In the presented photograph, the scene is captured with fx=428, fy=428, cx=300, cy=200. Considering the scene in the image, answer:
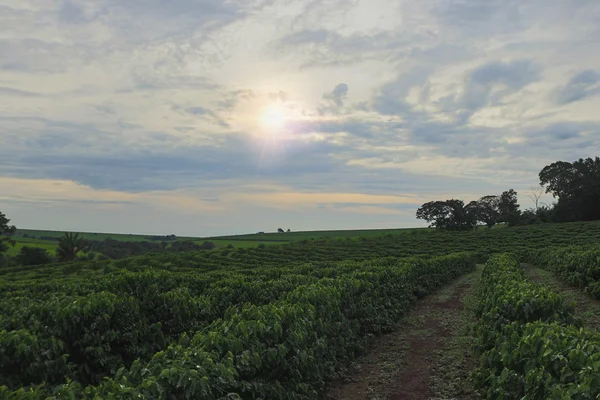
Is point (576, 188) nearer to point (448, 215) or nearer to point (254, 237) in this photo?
point (448, 215)

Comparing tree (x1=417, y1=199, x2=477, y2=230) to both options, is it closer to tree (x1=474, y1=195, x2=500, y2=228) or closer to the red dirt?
tree (x1=474, y1=195, x2=500, y2=228)

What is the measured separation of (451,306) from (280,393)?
14.3 metres

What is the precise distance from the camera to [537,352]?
6.61 m

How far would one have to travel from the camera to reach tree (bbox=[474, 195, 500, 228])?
112m

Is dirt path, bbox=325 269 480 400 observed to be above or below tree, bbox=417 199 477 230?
below

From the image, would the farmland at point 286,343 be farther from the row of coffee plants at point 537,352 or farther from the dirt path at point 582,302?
the dirt path at point 582,302

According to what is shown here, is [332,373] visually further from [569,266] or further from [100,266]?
[100,266]

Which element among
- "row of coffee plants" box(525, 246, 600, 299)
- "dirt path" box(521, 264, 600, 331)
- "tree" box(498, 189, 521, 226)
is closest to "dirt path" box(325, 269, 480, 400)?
"dirt path" box(521, 264, 600, 331)

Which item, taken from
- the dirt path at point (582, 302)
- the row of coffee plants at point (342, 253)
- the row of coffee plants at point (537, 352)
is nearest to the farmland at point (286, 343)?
the row of coffee plants at point (537, 352)

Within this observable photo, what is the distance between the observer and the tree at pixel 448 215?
9812 centimetres

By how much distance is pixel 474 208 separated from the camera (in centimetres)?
11144

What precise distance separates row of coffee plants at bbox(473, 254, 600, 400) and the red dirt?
1452 millimetres

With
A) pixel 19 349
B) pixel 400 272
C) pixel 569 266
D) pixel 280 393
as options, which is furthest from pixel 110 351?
pixel 569 266

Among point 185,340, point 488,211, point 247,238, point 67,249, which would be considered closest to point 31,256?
point 67,249
